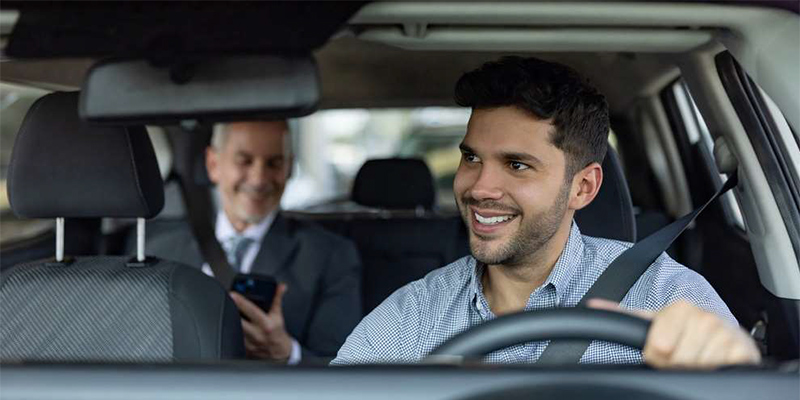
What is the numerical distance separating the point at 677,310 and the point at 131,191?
1099 millimetres

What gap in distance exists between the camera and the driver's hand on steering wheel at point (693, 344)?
1.14 meters

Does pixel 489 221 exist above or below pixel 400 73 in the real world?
below

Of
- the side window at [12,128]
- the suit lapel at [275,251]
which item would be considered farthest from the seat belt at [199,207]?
the side window at [12,128]

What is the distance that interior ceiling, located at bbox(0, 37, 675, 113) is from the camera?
9.32ft

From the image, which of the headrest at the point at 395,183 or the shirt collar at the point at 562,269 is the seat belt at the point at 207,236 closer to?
the headrest at the point at 395,183

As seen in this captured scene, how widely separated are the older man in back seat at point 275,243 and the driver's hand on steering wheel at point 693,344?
1.89 metres

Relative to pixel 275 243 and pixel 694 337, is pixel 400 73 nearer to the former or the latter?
pixel 275 243

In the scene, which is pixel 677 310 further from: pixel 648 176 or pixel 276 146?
pixel 648 176

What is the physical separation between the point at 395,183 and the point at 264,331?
3.22 feet

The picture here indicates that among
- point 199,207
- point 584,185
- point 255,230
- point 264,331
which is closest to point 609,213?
point 584,185

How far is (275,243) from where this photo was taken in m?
3.13

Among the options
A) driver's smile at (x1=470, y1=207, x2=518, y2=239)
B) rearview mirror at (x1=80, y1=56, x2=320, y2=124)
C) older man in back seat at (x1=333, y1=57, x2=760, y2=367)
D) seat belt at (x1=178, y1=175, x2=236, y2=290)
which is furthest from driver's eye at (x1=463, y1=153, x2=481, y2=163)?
seat belt at (x1=178, y1=175, x2=236, y2=290)

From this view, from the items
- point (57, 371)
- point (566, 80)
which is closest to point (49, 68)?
point (566, 80)

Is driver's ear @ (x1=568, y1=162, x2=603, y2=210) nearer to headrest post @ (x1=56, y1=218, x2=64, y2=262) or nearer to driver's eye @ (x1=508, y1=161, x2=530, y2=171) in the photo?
driver's eye @ (x1=508, y1=161, x2=530, y2=171)
